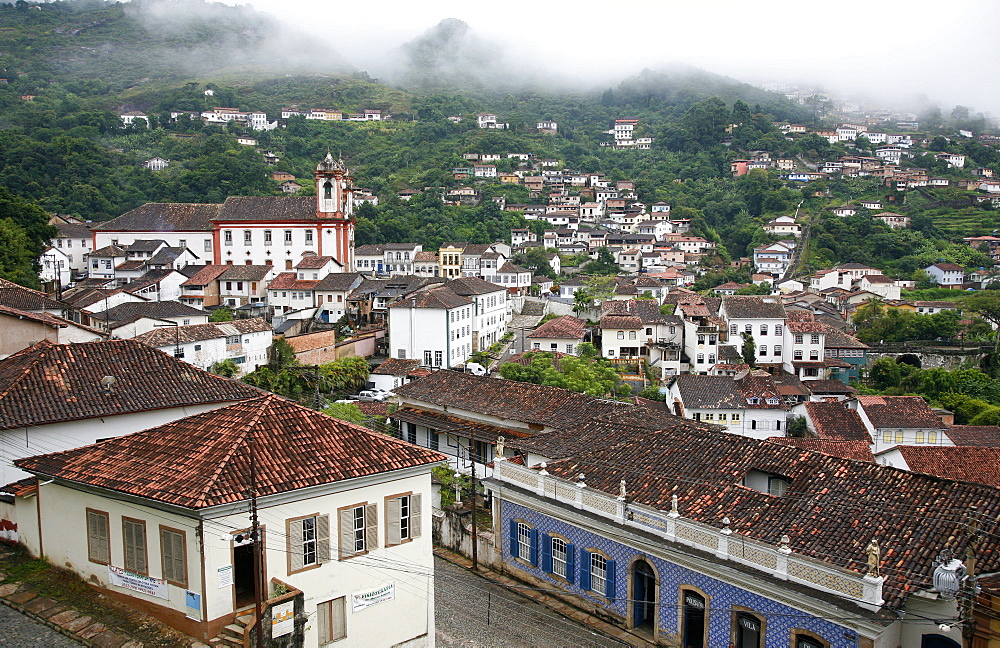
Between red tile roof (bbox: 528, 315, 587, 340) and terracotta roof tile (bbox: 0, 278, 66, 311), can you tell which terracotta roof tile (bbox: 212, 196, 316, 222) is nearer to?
red tile roof (bbox: 528, 315, 587, 340)

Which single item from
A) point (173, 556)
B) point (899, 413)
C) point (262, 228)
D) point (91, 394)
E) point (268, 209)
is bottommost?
point (899, 413)

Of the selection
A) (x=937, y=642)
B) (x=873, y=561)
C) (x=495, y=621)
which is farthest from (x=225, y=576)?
(x=937, y=642)

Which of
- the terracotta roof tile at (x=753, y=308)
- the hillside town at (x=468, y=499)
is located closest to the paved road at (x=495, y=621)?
the hillside town at (x=468, y=499)

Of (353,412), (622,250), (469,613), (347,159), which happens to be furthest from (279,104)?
(469,613)

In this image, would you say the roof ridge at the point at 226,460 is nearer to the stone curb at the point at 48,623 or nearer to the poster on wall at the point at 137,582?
the poster on wall at the point at 137,582

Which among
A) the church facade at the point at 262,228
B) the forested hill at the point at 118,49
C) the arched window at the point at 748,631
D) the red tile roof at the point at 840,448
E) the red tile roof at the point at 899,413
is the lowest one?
the red tile roof at the point at 899,413

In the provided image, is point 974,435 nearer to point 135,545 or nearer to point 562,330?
point 562,330

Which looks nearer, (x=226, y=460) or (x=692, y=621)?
(x=226, y=460)
